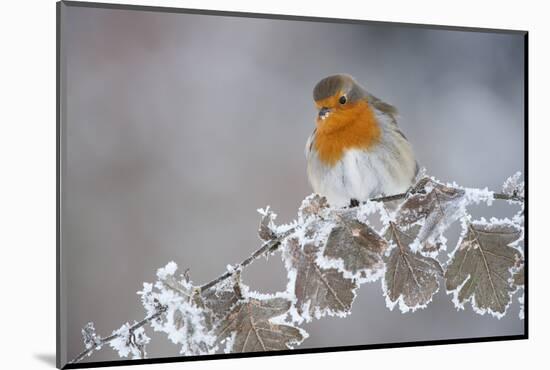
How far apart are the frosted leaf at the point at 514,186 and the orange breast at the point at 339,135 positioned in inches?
29.6

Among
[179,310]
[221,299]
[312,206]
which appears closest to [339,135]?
[312,206]

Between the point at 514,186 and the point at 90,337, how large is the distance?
1.92 metres

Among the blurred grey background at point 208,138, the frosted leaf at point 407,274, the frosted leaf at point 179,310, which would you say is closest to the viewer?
the blurred grey background at point 208,138

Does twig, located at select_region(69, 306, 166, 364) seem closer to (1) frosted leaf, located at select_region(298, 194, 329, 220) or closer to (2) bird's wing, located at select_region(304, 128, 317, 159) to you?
(1) frosted leaf, located at select_region(298, 194, 329, 220)

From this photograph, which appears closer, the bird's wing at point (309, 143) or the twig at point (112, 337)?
the twig at point (112, 337)

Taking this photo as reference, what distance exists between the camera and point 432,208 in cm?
358

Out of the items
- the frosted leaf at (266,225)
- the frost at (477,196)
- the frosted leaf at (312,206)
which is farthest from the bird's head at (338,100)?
the frost at (477,196)

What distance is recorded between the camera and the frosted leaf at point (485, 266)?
11.9ft

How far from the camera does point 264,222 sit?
3309 millimetres

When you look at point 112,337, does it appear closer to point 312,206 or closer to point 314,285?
point 314,285

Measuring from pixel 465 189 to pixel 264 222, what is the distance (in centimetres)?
92

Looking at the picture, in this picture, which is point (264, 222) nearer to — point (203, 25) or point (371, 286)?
point (371, 286)

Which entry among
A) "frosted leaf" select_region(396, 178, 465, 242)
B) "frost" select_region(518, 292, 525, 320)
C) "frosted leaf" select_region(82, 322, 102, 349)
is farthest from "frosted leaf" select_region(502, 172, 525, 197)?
"frosted leaf" select_region(82, 322, 102, 349)

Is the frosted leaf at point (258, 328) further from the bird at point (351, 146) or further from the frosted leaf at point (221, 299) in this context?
the bird at point (351, 146)
